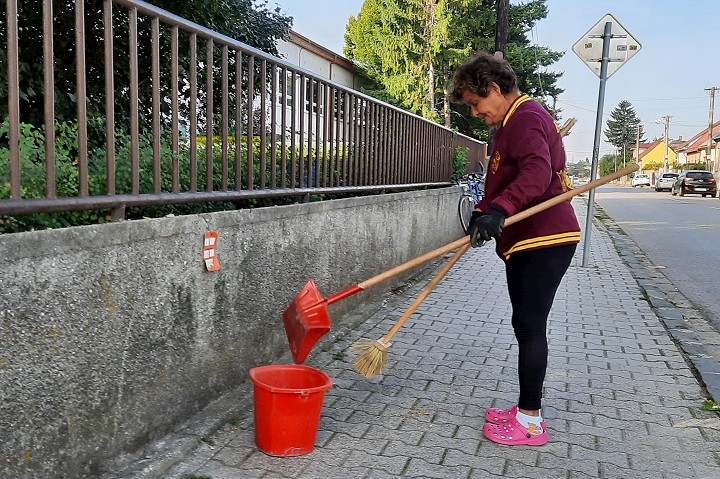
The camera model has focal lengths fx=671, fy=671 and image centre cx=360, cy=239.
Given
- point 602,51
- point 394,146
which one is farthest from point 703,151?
point 394,146

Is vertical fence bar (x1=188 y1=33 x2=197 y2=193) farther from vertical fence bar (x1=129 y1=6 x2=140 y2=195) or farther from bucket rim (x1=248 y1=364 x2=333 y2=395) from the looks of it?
bucket rim (x1=248 y1=364 x2=333 y2=395)

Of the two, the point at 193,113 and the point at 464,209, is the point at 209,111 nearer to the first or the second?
Result: the point at 193,113

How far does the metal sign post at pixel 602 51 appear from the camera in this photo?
923 cm

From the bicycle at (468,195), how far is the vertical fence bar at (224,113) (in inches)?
255

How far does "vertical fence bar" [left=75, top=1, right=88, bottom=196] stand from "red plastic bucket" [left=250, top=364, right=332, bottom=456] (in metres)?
1.16

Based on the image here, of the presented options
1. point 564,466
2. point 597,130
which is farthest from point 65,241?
point 597,130

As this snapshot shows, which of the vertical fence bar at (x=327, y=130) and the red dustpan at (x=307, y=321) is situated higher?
the vertical fence bar at (x=327, y=130)

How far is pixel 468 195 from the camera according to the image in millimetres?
11742

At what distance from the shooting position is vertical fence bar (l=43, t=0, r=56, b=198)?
2.57m

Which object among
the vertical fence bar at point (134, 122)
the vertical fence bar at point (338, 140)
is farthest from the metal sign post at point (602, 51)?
the vertical fence bar at point (134, 122)

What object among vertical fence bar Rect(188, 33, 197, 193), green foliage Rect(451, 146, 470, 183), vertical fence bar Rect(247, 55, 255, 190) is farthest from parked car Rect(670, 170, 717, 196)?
vertical fence bar Rect(188, 33, 197, 193)

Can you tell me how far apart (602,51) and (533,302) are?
23.5 ft

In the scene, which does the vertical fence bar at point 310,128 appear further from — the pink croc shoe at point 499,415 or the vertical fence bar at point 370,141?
the pink croc shoe at point 499,415

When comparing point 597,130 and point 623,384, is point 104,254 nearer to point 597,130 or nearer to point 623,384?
point 623,384
